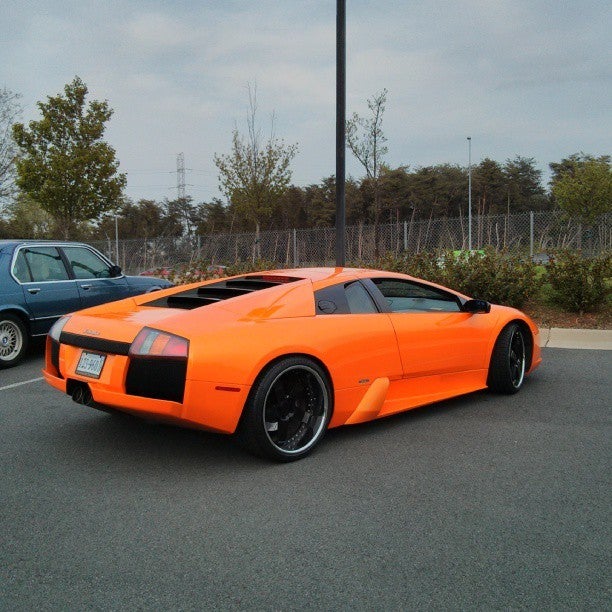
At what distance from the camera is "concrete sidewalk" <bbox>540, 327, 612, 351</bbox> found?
27.8 ft

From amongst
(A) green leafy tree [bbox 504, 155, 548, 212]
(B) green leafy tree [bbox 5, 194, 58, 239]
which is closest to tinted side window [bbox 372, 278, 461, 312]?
(B) green leafy tree [bbox 5, 194, 58, 239]

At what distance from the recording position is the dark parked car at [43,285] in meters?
7.53

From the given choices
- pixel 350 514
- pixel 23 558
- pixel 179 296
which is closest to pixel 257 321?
pixel 179 296

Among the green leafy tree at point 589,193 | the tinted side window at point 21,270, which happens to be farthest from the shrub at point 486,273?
the green leafy tree at point 589,193

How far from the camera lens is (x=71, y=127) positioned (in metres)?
20.7

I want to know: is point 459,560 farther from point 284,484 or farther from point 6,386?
point 6,386

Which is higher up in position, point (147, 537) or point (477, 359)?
point (477, 359)

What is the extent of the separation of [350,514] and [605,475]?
166cm

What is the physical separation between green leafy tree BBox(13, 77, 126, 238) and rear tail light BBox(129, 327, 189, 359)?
18.0m

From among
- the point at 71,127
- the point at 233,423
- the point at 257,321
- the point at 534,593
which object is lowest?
the point at 534,593

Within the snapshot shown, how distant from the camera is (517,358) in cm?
591

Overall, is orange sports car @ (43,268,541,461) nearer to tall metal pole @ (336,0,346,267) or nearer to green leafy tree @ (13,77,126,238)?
tall metal pole @ (336,0,346,267)

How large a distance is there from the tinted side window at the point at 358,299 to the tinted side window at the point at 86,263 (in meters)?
5.03

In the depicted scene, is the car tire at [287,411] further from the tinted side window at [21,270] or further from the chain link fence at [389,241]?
the chain link fence at [389,241]
